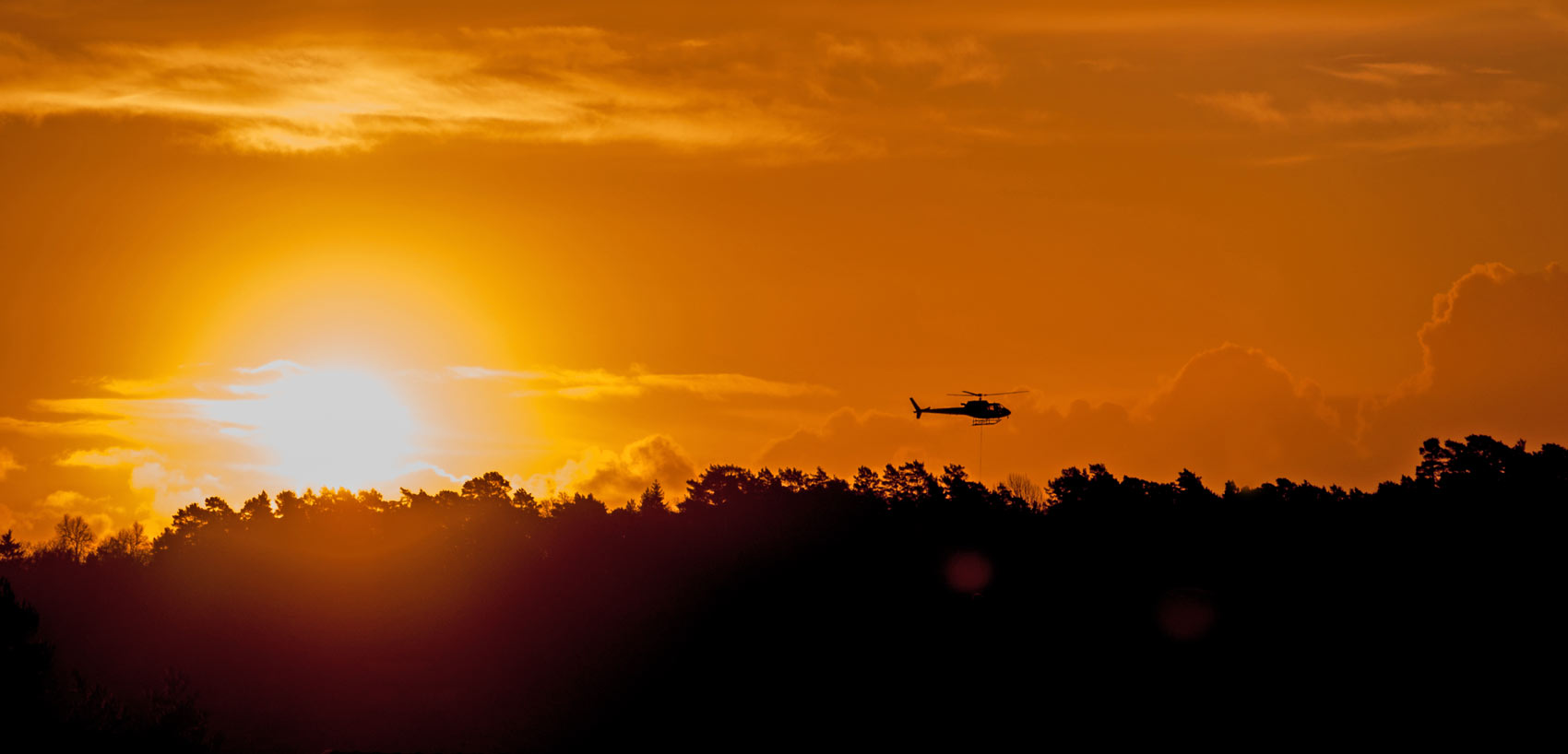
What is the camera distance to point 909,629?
463 ft

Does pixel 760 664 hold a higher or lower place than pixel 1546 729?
higher

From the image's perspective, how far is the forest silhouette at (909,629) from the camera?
117 meters

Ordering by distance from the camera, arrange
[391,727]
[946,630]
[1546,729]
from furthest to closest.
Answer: [391,727], [946,630], [1546,729]

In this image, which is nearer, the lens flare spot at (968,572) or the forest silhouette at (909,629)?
the forest silhouette at (909,629)

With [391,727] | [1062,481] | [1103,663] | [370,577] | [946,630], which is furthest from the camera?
[370,577]

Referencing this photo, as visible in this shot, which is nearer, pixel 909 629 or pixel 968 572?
pixel 909 629

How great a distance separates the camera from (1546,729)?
10694cm

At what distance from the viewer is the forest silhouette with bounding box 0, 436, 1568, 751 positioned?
11738 centimetres

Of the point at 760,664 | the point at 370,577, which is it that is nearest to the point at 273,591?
the point at 370,577

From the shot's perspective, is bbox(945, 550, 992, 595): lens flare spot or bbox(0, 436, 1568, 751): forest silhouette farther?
bbox(945, 550, 992, 595): lens flare spot

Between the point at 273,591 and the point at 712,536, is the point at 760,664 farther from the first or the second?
the point at 273,591

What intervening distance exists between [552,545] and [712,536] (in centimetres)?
1954

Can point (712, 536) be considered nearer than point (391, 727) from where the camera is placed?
No

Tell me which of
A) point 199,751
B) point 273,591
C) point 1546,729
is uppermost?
point 273,591
